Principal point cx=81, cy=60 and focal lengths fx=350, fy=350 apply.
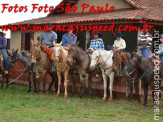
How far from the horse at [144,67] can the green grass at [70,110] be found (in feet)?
2.57

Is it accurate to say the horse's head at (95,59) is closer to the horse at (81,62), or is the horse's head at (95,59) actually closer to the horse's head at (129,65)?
the horse at (81,62)

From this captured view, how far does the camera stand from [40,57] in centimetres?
1425

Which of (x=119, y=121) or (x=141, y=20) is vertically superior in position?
(x=141, y=20)

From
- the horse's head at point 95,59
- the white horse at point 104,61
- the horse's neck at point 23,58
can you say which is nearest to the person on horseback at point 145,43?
the white horse at point 104,61

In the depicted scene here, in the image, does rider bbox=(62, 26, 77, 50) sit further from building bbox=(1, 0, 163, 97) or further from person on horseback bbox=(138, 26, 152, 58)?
person on horseback bbox=(138, 26, 152, 58)

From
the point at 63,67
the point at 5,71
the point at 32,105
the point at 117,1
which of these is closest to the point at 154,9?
the point at 117,1

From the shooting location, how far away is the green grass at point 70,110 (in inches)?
366

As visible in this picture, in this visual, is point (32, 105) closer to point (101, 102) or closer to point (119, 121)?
point (101, 102)

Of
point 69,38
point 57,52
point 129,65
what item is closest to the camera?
point 129,65

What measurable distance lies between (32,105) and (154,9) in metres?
9.49

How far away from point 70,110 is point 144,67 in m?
2.89

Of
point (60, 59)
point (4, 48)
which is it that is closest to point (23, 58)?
point (4, 48)

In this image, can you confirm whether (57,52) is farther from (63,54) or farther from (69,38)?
(69,38)

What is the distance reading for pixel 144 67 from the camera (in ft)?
37.8
